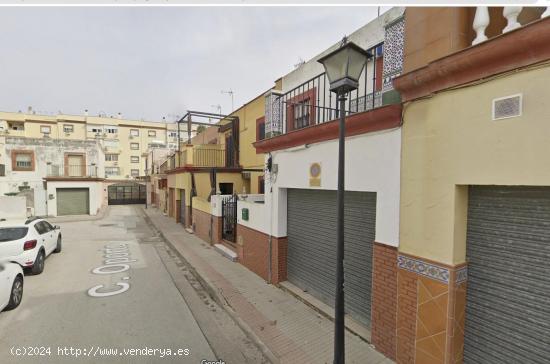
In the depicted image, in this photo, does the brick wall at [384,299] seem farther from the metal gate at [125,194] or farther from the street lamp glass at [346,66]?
the metal gate at [125,194]

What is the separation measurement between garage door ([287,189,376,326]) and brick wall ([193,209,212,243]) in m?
6.36

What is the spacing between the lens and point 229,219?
11.2 meters

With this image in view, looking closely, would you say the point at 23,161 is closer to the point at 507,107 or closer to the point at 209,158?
the point at 209,158

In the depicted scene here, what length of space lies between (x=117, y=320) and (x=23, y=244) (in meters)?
4.83

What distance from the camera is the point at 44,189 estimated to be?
22547 millimetres

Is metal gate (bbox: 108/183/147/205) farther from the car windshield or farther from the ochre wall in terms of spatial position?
the ochre wall

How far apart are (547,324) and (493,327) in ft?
1.75

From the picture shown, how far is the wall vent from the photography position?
262cm

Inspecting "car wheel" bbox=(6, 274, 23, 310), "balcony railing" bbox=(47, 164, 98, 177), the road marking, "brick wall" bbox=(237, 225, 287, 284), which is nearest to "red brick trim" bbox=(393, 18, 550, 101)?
"brick wall" bbox=(237, 225, 287, 284)

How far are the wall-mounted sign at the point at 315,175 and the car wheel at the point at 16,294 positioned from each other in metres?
6.92

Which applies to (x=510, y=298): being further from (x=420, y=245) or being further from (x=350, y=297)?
(x=350, y=297)

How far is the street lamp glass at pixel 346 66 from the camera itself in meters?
3.18

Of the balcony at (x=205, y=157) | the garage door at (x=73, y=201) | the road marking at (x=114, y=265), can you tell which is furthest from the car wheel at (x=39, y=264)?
the garage door at (x=73, y=201)

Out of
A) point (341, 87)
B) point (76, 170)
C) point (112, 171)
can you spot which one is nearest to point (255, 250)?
point (341, 87)
